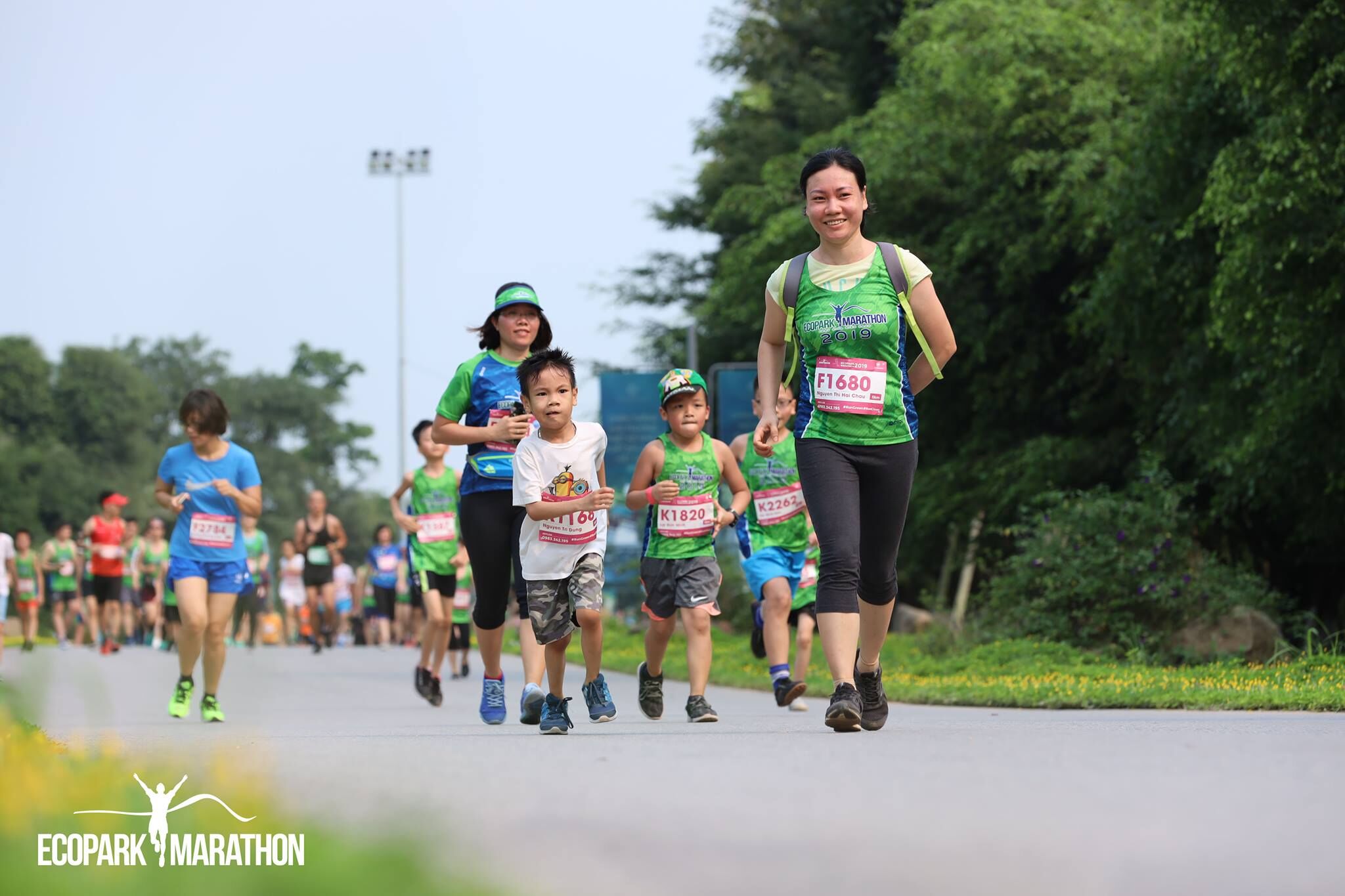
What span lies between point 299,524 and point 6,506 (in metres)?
57.8

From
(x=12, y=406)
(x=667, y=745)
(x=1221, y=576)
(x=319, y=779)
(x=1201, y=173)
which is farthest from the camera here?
(x=12, y=406)

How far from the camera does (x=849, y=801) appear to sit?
4.55m

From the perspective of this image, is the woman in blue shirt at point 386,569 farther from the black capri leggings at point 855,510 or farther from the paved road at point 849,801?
the black capri leggings at point 855,510

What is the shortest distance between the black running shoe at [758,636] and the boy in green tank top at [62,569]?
761 inches

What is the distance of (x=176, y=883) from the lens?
306 cm

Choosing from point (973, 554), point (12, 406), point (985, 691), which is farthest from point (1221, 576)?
point (12, 406)

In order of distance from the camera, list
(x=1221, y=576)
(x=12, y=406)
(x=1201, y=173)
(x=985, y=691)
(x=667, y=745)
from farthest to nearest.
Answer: (x=12, y=406) < (x=1201, y=173) < (x=1221, y=576) < (x=985, y=691) < (x=667, y=745)

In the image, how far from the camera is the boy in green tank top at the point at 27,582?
2778 centimetres

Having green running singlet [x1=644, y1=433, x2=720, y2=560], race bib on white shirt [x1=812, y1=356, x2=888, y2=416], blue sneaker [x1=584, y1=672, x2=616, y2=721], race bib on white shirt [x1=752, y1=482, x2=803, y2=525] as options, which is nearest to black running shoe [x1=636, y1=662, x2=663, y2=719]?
green running singlet [x1=644, y1=433, x2=720, y2=560]

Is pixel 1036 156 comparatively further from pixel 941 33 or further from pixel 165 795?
pixel 165 795

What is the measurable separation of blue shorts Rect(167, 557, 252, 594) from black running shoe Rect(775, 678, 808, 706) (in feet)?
10.6

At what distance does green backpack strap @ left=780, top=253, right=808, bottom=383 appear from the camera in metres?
7.46

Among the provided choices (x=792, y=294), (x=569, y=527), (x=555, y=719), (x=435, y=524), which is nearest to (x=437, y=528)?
(x=435, y=524)

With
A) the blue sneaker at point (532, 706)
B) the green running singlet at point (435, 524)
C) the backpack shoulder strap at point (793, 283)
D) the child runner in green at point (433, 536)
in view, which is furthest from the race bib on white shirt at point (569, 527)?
the green running singlet at point (435, 524)
